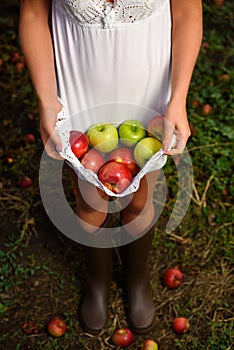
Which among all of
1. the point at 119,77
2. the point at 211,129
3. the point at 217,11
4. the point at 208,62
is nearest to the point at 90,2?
the point at 119,77

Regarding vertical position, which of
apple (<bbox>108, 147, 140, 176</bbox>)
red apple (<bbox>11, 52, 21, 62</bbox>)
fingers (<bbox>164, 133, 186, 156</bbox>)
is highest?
fingers (<bbox>164, 133, 186, 156</bbox>)

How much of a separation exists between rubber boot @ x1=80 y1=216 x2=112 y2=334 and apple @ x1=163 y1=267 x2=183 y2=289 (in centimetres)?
25

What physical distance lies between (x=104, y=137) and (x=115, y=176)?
0.13 m

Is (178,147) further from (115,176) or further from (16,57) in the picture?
(16,57)

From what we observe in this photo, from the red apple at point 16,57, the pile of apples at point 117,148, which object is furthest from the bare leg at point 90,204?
the red apple at point 16,57

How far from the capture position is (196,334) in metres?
2.01

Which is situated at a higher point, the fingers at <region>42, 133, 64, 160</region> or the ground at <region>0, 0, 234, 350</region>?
the fingers at <region>42, 133, 64, 160</region>

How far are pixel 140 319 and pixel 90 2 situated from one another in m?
1.14

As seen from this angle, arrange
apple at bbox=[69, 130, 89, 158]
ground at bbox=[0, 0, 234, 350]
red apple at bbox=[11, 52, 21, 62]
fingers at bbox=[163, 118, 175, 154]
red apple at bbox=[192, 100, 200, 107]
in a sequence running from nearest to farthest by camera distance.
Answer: fingers at bbox=[163, 118, 175, 154] < apple at bbox=[69, 130, 89, 158] < ground at bbox=[0, 0, 234, 350] < red apple at bbox=[192, 100, 200, 107] < red apple at bbox=[11, 52, 21, 62]

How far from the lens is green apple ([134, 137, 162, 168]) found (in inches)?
55.7

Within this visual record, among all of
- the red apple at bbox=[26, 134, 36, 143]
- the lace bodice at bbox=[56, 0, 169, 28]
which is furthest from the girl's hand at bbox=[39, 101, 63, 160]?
the red apple at bbox=[26, 134, 36, 143]

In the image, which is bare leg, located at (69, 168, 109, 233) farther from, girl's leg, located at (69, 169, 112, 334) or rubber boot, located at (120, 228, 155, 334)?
rubber boot, located at (120, 228, 155, 334)

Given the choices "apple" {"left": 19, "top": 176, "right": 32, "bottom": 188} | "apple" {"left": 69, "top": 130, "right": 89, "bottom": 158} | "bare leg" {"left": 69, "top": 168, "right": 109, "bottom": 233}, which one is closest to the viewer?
"apple" {"left": 69, "top": 130, "right": 89, "bottom": 158}

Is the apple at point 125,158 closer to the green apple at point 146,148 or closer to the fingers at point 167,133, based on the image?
the green apple at point 146,148
